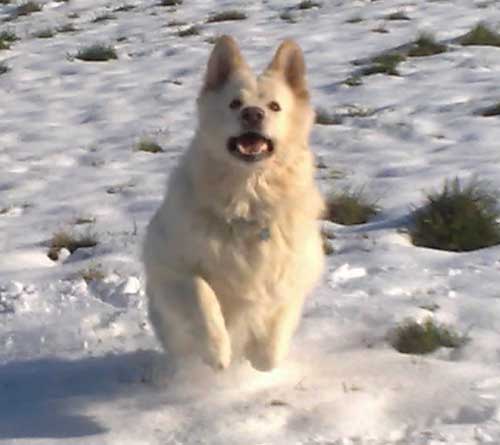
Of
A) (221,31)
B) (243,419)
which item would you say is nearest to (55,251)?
(243,419)

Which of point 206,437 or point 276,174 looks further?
point 276,174

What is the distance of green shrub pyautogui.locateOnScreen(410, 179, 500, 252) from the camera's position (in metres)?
5.03

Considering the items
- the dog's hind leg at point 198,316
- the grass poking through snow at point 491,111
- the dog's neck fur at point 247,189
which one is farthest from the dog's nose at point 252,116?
the grass poking through snow at point 491,111

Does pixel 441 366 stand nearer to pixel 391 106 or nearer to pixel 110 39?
pixel 391 106

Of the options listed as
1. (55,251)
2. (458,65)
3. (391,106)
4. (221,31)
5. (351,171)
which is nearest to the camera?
(55,251)

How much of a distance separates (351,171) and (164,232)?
114 inches

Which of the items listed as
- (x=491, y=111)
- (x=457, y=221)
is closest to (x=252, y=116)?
(x=457, y=221)

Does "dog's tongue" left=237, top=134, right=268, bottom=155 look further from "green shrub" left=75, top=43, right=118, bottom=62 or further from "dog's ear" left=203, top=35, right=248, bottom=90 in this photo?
"green shrub" left=75, top=43, right=118, bottom=62

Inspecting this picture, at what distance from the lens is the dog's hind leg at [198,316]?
330cm

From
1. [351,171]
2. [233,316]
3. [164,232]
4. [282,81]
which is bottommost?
[351,171]

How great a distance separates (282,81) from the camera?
367 centimetres

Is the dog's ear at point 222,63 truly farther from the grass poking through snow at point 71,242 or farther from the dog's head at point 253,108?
the grass poking through snow at point 71,242

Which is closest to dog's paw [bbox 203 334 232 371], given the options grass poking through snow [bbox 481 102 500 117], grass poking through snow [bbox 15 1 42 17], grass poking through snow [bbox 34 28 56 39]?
grass poking through snow [bbox 481 102 500 117]

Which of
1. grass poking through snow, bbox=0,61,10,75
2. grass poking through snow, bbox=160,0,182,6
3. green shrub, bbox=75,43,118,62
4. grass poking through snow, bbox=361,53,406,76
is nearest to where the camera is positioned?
grass poking through snow, bbox=361,53,406,76
